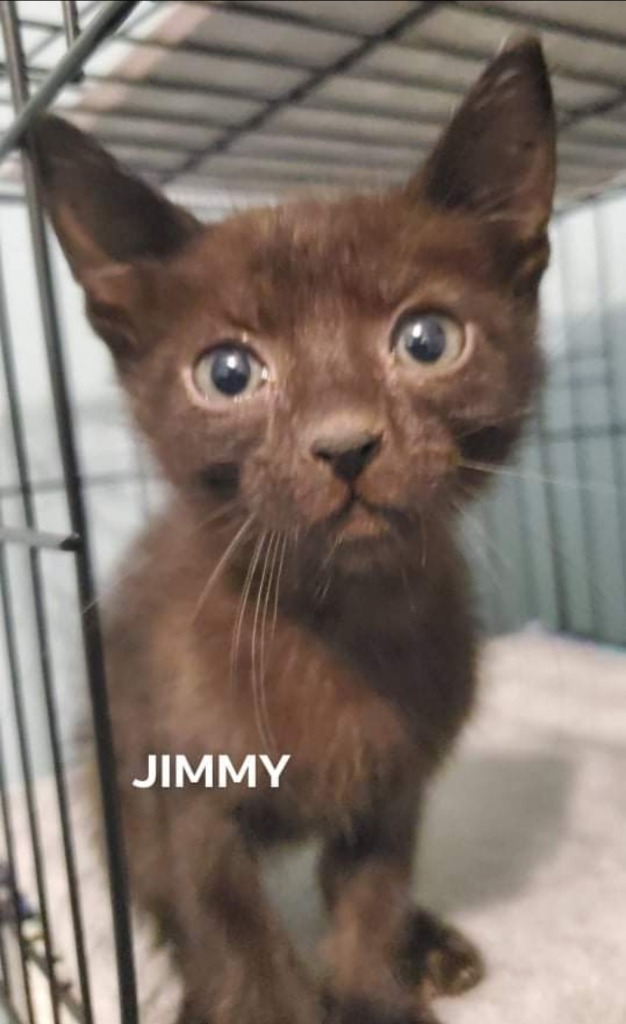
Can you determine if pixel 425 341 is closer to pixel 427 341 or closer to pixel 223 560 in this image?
pixel 427 341

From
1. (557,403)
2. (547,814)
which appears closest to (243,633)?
(547,814)

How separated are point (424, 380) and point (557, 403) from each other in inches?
35.0

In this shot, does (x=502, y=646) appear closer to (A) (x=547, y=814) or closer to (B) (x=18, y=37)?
(A) (x=547, y=814)

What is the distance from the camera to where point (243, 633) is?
53cm

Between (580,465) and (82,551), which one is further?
(580,465)

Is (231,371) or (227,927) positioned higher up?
(231,371)

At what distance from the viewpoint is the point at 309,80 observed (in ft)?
2.35

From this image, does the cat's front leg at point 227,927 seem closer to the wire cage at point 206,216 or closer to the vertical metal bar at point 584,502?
the wire cage at point 206,216

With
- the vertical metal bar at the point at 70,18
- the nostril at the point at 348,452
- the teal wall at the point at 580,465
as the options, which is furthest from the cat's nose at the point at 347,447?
the teal wall at the point at 580,465

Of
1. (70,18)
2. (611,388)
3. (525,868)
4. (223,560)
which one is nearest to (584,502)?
(611,388)

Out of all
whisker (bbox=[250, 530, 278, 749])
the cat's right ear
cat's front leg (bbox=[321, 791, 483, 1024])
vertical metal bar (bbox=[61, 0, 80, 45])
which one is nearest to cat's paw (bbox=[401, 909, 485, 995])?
cat's front leg (bbox=[321, 791, 483, 1024])

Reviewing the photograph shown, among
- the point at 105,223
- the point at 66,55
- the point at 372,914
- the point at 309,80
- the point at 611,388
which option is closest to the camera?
the point at 66,55

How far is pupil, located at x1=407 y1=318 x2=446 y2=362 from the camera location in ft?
1.50

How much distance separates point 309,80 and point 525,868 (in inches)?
24.7
